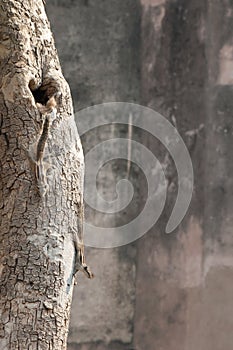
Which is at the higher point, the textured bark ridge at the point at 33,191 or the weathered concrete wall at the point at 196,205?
the weathered concrete wall at the point at 196,205

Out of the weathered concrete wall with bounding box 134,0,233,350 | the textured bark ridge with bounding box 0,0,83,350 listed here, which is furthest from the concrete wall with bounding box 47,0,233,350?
the textured bark ridge with bounding box 0,0,83,350

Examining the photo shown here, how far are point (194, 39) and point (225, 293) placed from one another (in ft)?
5.44

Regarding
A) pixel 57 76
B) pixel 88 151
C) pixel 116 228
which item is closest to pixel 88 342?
pixel 116 228

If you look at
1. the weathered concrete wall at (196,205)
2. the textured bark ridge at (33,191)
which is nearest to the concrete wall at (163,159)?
the weathered concrete wall at (196,205)

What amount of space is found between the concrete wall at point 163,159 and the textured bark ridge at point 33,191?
135 inches

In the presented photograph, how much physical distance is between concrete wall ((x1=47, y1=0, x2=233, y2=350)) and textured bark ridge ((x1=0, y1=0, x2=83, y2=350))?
342cm

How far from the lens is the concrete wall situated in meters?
6.09

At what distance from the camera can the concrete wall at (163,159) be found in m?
6.09

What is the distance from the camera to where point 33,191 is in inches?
103

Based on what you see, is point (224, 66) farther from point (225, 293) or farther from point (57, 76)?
point (57, 76)

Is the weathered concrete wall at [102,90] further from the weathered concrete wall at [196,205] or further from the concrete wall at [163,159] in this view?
the weathered concrete wall at [196,205]

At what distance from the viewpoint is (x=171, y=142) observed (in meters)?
6.39

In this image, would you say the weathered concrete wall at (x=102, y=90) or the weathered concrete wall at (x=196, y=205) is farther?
the weathered concrete wall at (x=102, y=90)

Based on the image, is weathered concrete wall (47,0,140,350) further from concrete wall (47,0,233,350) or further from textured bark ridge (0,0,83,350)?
textured bark ridge (0,0,83,350)
